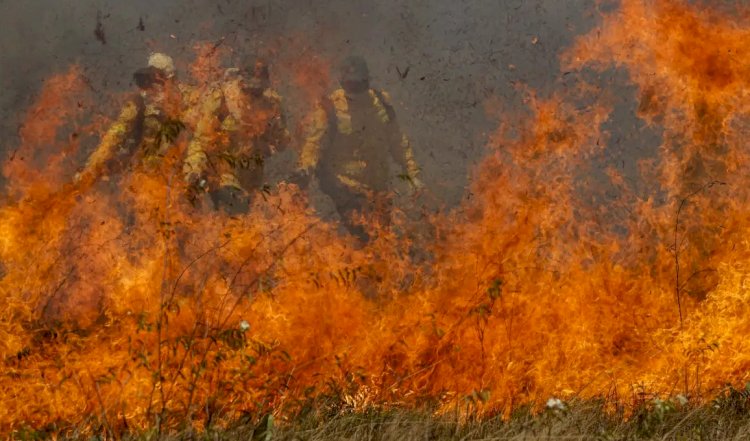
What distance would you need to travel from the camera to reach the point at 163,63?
870 cm

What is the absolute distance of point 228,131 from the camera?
27.7 feet

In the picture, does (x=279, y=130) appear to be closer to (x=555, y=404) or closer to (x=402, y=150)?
(x=402, y=150)

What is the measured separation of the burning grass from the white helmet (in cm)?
28

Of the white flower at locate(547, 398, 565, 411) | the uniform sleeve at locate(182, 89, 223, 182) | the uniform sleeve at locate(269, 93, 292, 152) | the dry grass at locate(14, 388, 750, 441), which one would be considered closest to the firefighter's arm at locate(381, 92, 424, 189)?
the uniform sleeve at locate(269, 93, 292, 152)

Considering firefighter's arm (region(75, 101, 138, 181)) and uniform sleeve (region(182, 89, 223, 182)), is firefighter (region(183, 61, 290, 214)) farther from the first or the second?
firefighter's arm (region(75, 101, 138, 181))

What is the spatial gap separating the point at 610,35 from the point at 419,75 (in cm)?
209

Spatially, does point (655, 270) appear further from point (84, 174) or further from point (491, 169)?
point (84, 174)

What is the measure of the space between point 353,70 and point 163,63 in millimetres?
1906

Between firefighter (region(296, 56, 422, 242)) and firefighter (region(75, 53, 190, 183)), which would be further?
firefighter (region(296, 56, 422, 242))

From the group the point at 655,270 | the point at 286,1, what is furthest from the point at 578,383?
the point at 286,1

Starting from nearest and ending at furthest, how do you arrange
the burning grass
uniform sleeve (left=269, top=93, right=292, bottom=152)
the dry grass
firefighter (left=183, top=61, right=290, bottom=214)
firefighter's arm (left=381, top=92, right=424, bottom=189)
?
the dry grass
the burning grass
firefighter (left=183, top=61, right=290, bottom=214)
uniform sleeve (left=269, top=93, right=292, bottom=152)
firefighter's arm (left=381, top=92, right=424, bottom=189)

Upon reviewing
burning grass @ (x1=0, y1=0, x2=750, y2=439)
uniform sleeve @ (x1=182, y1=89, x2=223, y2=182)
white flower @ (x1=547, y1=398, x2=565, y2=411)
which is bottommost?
burning grass @ (x1=0, y1=0, x2=750, y2=439)

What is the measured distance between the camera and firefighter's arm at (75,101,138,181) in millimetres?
7988

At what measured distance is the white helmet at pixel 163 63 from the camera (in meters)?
8.68
